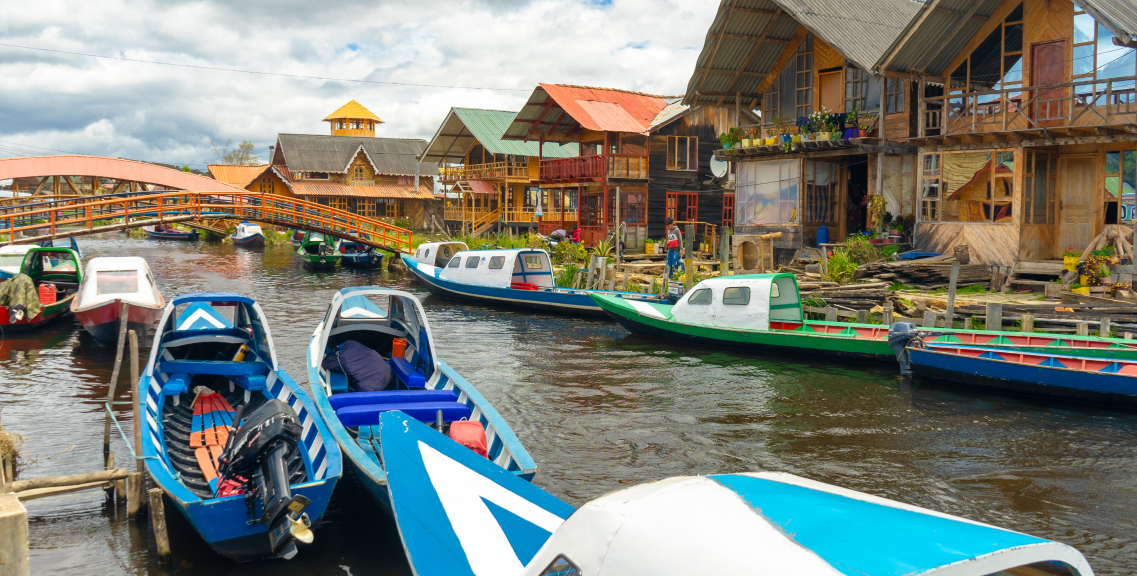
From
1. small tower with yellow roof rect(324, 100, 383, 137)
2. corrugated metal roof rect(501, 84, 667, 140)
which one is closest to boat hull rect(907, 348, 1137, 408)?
corrugated metal roof rect(501, 84, 667, 140)

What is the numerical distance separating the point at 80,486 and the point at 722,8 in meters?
22.4

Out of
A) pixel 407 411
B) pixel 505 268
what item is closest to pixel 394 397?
pixel 407 411

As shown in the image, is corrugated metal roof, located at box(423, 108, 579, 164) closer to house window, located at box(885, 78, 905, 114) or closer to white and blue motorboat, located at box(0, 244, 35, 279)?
white and blue motorboat, located at box(0, 244, 35, 279)

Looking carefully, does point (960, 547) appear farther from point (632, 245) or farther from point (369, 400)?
point (632, 245)

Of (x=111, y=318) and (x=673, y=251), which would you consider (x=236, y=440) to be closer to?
(x=111, y=318)

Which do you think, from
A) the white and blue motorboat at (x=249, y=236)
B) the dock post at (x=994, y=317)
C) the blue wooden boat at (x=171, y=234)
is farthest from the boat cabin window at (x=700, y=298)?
the blue wooden boat at (x=171, y=234)

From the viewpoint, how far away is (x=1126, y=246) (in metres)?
18.1

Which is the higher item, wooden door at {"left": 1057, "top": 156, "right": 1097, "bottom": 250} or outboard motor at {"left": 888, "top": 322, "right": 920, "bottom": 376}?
wooden door at {"left": 1057, "top": 156, "right": 1097, "bottom": 250}

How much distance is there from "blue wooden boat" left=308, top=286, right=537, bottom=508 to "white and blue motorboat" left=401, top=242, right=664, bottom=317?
10980mm

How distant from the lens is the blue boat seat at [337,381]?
10461 millimetres

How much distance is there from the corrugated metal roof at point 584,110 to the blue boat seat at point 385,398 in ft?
82.1

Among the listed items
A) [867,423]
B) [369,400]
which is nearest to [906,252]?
[867,423]

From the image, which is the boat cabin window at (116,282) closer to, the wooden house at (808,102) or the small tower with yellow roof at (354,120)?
the wooden house at (808,102)

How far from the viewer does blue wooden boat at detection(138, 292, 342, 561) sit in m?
6.90
